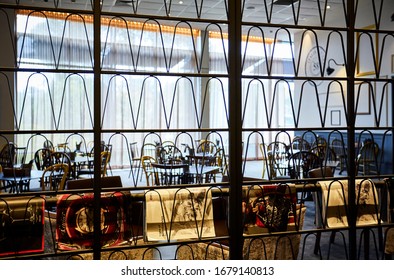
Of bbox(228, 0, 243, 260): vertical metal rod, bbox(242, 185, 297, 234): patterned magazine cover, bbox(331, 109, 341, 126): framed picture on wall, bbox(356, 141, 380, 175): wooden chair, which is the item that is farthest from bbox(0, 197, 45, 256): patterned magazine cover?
bbox(331, 109, 341, 126): framed picture on wall

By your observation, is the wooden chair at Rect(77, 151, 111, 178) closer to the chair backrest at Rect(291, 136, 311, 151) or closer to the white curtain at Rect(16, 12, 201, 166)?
the white curtain at Rect(16, 12, 201, 166)

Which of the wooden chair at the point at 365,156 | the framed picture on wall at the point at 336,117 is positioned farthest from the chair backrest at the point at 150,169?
the framed picture on wall at the point at 336,117

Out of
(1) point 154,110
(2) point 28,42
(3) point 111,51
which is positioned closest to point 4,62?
(2) point 28,42

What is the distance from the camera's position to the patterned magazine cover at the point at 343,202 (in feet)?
6.02

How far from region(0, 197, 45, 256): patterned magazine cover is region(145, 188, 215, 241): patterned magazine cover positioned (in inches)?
17.7

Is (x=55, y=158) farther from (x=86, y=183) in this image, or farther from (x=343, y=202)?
(x=343, y=202)

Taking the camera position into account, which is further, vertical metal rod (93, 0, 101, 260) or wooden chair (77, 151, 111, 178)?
wooden chair (77, 151, 111, 178)

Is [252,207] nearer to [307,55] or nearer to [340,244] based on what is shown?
[340,244]

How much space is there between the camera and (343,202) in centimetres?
186

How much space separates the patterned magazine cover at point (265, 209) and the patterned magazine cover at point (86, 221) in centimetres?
58

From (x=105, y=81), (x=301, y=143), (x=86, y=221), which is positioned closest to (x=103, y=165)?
(x=301, y=143)

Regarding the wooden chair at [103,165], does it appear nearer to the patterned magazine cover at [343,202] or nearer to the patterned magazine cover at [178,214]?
the patterned magazine cover at [178,214]

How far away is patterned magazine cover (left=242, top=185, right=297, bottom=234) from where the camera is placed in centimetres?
177
